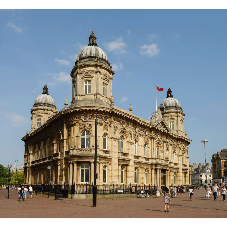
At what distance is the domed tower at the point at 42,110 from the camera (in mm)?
64688

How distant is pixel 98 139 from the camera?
127 feet

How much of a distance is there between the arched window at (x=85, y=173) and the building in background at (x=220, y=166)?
98983mm

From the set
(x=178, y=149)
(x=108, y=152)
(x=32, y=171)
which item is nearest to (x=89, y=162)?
(x=108, y=152)

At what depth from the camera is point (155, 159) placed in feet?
165

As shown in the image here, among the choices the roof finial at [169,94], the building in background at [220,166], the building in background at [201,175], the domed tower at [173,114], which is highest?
the roof finial at [169,94]

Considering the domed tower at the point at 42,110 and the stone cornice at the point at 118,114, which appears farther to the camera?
the domed tower at the point at 42,110

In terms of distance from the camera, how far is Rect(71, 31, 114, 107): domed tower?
133ft

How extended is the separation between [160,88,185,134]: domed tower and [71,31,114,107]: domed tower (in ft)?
92.3

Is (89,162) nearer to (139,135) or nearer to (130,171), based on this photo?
(130,171)

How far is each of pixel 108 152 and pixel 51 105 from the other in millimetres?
31420

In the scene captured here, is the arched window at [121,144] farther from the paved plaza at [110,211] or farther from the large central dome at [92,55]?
the paved plaza at [110,211]

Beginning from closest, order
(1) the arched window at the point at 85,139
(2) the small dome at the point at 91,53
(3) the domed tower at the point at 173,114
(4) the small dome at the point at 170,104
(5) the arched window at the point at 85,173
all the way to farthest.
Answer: (5) the arched window at the point at 85,173 < (1) the arched window at the point at 85,139 < (2) the small dome at the point at 91,53 < (3) the domed tower at the point at 173,114 < (4) the small dome at the point at 170,104

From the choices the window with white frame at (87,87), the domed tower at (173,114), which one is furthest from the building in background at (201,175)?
the window with white frame at (87,87)

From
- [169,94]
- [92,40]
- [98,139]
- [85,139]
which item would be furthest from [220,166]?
[85,139]
